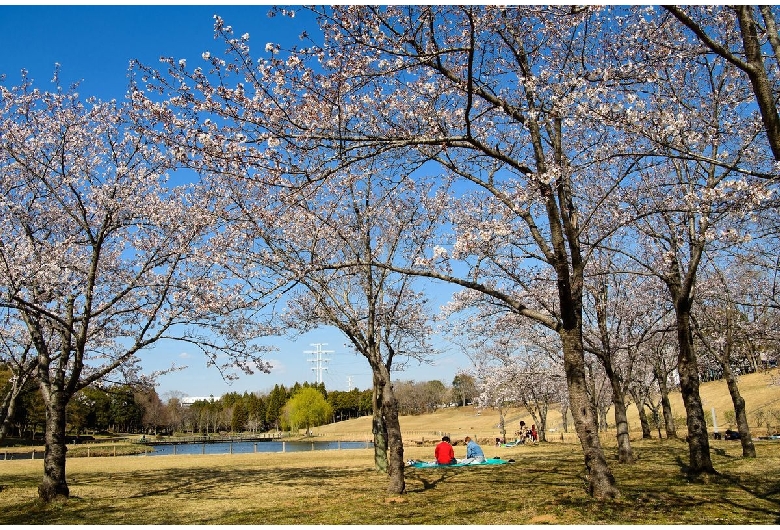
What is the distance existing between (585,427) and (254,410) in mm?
104318

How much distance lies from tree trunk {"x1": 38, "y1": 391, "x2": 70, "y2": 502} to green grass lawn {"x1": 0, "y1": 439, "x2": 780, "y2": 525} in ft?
0.96

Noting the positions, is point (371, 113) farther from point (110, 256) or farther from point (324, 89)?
point (110, 256)

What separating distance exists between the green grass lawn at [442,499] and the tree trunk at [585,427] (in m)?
0.29

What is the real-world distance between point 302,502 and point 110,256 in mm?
8937

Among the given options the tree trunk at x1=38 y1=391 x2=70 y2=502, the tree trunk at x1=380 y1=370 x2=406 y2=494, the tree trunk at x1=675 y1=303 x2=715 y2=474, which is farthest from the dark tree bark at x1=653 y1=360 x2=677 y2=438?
the tree trunk at x1=38 y1=391 x2=70 y2=502

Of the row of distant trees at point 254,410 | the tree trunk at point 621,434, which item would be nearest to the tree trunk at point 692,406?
the tree trunk at point 621,434

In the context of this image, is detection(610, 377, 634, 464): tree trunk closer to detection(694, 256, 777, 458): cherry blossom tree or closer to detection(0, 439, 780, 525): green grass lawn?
detection(0, 439, 780, 525): green grass lawn

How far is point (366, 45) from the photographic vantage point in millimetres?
6312

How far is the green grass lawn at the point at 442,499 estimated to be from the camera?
25.0ft

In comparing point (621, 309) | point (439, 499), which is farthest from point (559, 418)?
point (439, 499)

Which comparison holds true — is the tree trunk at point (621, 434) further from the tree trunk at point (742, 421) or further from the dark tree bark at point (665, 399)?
the dark tree bark at point (665, 399)

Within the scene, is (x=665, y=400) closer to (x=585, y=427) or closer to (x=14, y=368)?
(x=585, y=427)

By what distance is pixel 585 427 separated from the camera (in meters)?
8.79

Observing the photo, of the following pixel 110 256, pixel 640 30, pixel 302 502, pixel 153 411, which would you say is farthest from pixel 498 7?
pixel 153 411
